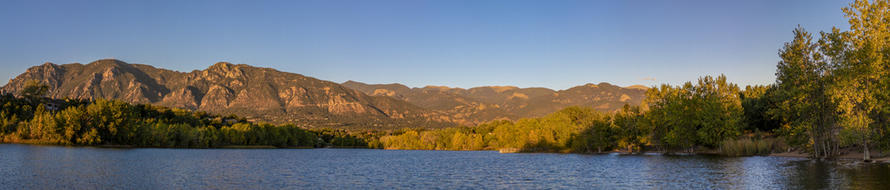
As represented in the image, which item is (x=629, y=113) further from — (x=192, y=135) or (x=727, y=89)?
(x=192, y=135)

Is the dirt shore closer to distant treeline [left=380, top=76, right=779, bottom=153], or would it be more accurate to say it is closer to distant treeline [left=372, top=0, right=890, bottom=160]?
distant treeline [left=372, top=0, right=890, bottom=160]

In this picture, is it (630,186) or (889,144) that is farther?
(889,144)

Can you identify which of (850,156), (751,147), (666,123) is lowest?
(850,156)

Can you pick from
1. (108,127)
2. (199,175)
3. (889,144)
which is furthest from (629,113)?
(108,127)

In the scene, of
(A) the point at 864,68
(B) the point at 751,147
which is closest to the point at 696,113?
(B) the point at 751,147

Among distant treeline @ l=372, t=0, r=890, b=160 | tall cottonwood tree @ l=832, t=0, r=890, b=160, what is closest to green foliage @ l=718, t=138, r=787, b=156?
distant treeline @ l=372, t=0, r=890, b=160

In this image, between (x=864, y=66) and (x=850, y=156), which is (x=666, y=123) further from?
(x=864, y=66)

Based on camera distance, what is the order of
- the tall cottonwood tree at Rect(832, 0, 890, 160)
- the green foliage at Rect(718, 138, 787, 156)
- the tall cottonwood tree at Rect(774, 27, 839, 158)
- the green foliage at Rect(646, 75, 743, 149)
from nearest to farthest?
the tall cottonwood tree at Rect(832, 0, 890, 160), the tall cottonwood tree at Rect(774, 27, 839, 158), the green foliage at Rect(718, 138, 787, 156), the green foliage at Rect(646, 75, 743, 149)

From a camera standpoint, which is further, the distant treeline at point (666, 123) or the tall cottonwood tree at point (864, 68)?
the distant treeline at point (666, 123)

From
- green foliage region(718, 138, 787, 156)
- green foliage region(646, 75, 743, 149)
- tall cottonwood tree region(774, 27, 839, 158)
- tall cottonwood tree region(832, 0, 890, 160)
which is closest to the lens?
tall cottonwood tree region(832, 0, 890, 160)

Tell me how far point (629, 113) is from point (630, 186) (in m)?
89.3

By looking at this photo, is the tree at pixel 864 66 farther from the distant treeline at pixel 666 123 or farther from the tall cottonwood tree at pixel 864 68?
the distant treeline at pixel 666 123

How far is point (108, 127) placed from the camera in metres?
134

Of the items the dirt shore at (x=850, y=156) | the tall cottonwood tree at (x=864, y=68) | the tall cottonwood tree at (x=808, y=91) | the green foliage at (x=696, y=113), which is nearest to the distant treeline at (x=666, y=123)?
the green foliage at (x=696, y=113)
